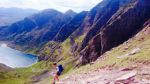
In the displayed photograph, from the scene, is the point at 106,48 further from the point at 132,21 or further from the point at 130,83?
the point at 130,83

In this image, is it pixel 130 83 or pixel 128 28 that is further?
pixel 128 28

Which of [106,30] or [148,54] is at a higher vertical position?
[106,30]

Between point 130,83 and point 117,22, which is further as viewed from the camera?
point 117,22

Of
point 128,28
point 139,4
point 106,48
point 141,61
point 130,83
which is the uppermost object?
point 139,4

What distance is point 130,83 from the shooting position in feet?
80.0

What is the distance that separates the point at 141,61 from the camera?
34750 mm

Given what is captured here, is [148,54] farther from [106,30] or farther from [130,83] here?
[106,30]

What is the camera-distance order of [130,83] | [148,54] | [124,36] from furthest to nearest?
[124,36], [148,54], [130,83]

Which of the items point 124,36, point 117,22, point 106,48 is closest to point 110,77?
point 106,48

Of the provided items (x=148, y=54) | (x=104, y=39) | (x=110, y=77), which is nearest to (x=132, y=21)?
(x=104, y=39)

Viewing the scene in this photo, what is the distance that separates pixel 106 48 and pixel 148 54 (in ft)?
315

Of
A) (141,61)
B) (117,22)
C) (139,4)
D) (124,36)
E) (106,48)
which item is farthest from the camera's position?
(139,4)

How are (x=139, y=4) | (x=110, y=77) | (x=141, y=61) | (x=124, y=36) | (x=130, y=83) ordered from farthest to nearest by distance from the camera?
(x=139, y=4), (x=124, y=36), (x=141, y=61), (x=110, y=77), (x=130, y=83)

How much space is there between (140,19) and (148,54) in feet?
380
